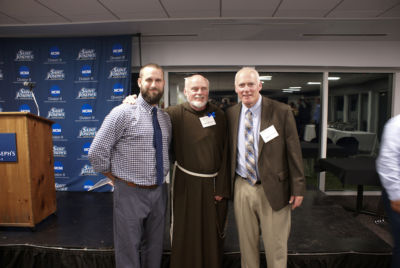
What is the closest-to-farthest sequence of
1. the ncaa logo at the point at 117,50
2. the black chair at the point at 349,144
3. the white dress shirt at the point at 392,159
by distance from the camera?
the white dress shirt at the point at 392,159, the ncaa logo at the point at 117,50, the black chair at the point at 349,144

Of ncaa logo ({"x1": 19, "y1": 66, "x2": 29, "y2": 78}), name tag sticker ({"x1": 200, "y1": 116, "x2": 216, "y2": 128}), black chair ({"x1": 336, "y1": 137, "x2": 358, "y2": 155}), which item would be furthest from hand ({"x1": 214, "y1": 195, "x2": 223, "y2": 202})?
ncaa logo ({"x1": 19, "y1": 66, "x2": 29, "y2": 78})

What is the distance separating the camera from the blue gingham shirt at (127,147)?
169 centimetres

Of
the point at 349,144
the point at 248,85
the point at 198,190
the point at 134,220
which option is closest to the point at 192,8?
the point at 248,85

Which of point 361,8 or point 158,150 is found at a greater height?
point 361,8

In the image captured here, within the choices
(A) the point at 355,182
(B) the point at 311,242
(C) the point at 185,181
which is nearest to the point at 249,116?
(C) the point at 185,181

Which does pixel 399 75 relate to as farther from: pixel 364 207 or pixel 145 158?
pixel 145 158

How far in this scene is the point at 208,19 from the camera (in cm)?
324

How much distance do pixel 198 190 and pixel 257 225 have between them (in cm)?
49

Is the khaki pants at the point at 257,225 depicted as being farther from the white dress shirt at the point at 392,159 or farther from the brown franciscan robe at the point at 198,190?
the white dress shirt at the point at 392,159

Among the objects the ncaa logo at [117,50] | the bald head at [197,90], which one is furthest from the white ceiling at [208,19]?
A: the bald head at [197,90]

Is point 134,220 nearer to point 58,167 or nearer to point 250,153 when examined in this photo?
point 250,153

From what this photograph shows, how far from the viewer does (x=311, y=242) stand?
2.34m

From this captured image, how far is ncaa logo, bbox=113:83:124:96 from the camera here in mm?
3980

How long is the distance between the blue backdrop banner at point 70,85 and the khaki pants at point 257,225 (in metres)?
2.85
